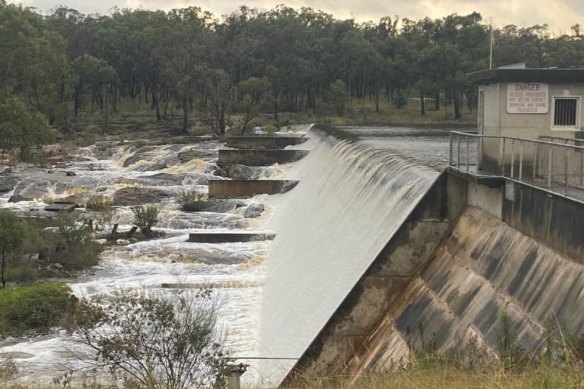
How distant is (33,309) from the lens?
17469 millimetres

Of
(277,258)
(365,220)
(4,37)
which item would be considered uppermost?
(4,37)

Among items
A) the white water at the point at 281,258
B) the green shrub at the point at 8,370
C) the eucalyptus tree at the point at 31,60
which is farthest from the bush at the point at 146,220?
the eucalyptus tree at the point at 31,60

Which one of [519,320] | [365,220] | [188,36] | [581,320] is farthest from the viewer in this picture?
[188,36]

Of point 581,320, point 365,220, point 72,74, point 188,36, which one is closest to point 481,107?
point 365,220

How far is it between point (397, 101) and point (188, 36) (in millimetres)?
23343

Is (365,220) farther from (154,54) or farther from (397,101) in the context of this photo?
(397,101)

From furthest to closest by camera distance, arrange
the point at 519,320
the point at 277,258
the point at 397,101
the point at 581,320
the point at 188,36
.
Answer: the point at 397,101, the point at 188,36, the point at 277,258, the point at 519,320, the point at 581,320

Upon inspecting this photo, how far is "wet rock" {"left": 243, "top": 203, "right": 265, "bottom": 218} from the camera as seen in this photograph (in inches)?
1146

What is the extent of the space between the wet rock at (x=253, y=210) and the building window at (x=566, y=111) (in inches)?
680

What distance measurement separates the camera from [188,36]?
6994 centimetres

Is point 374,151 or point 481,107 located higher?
point 481,107

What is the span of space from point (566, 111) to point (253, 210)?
58.2 feet

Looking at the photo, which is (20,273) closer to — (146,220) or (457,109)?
(146,220)

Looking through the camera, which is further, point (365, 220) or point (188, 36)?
point (188, 36)
